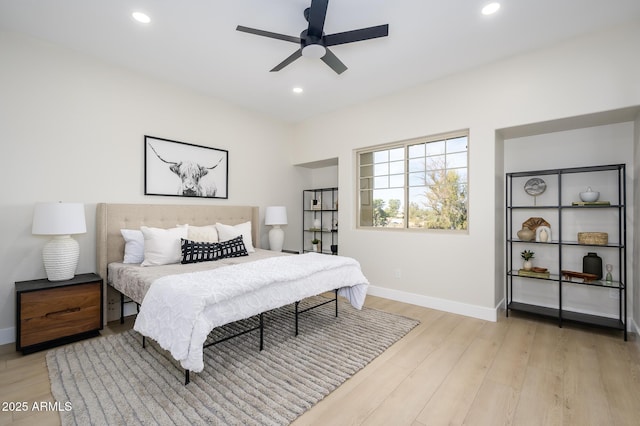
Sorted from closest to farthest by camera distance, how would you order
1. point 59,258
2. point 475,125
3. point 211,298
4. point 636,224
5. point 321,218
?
point 211,298 < point 59,258 < point 636,224 < point 475,125 < point 321,218

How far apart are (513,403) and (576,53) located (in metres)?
3.06

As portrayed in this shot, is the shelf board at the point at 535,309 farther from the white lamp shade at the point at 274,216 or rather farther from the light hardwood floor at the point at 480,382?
the white lamp shade at the point at 274,216

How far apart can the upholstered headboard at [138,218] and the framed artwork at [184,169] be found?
0.20 m

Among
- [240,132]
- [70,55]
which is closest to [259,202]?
[240,132]

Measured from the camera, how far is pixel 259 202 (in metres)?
4.80

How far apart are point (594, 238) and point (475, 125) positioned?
1638 mm

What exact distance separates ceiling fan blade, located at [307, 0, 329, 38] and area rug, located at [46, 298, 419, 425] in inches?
102

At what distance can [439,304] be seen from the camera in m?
3.56

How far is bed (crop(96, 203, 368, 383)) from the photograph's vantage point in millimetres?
1859

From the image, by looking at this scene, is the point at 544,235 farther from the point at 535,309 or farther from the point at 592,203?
the point at 535,309

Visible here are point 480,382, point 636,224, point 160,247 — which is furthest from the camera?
point 160,247

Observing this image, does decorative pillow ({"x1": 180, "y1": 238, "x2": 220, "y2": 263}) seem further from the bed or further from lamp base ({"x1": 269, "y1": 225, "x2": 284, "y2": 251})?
lamp base ({"x1": 269, "y1": 225, "x2": 284, "y2": 251})

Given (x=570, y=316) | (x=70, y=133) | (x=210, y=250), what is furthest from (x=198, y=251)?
(x=570, y=316)

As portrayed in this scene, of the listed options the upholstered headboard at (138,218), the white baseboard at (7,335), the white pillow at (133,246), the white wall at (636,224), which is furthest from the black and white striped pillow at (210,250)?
the white wall at (636,224)
